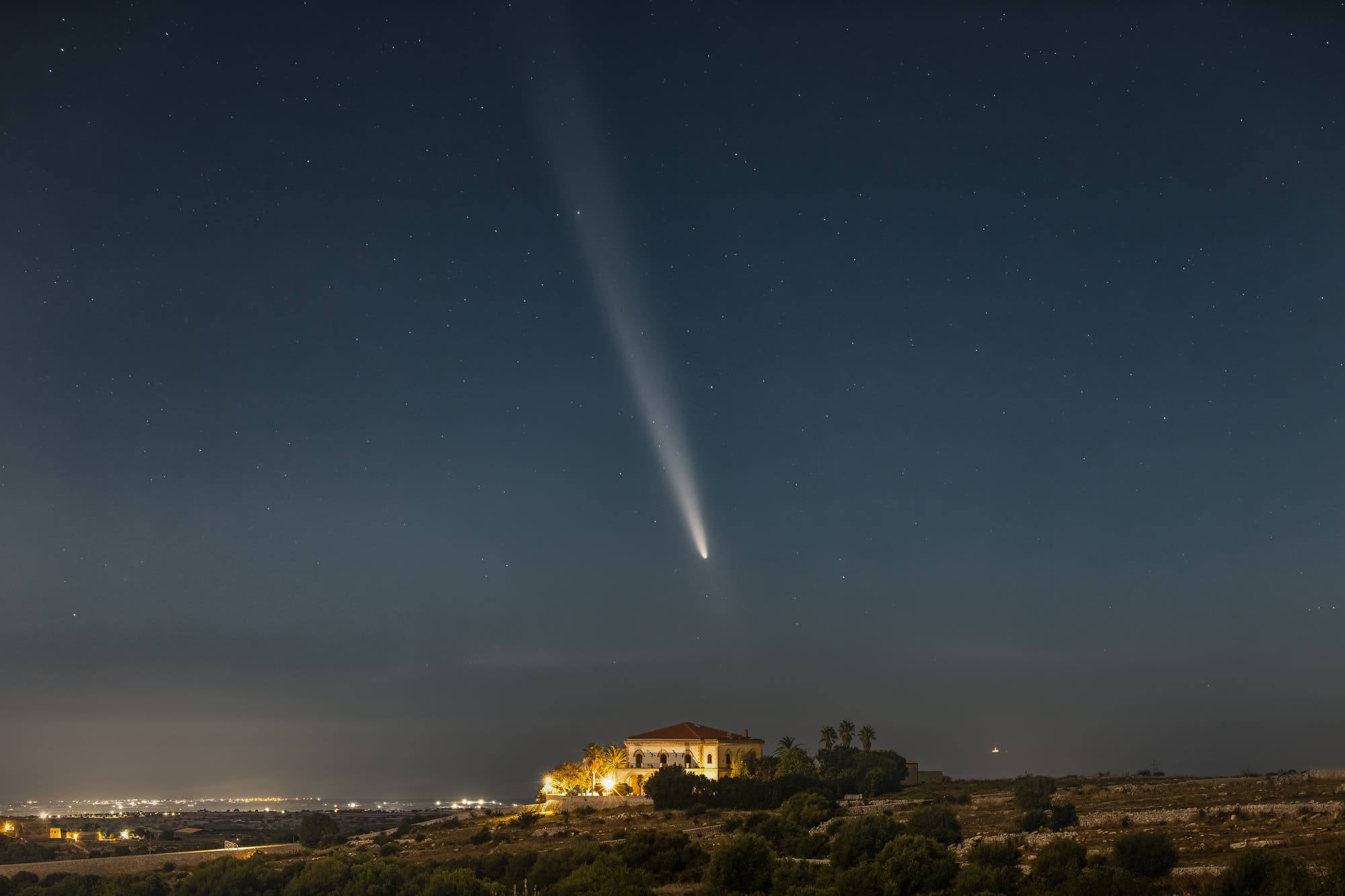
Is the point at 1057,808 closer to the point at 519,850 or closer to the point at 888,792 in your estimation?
the point at 519,850

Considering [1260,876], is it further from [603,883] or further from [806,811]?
[806,811]

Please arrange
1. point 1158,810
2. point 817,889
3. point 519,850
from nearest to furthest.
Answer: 1. point 817,889
2. point 1158,810
3. point 519,850

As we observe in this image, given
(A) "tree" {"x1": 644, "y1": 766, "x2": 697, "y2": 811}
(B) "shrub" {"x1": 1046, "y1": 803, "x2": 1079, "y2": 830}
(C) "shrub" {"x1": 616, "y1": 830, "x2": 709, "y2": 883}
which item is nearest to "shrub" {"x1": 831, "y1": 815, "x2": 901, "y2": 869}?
(C) "shrub" {"x1": 616, "y1": 830, "x2": 709, "y2": 883}

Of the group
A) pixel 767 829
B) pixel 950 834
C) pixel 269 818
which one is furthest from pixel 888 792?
pixel 269 818

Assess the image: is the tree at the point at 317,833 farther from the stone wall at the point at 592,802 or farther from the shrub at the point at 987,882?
the shrub at the point at 987,882

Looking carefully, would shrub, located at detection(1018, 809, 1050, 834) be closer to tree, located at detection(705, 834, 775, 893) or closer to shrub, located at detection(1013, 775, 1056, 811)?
shrub, located at detection(1013, 775, 1056, 811)

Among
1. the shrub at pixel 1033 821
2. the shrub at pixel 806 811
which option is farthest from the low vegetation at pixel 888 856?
the shrub at pixel 1033 821
